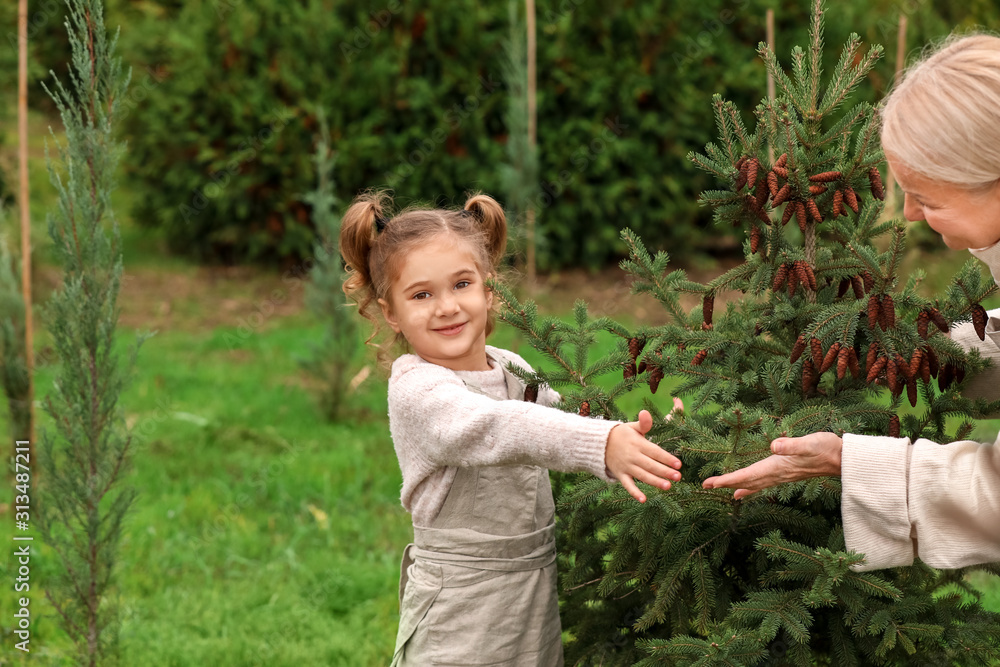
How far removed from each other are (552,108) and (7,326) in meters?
5.76

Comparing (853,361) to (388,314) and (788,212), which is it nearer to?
(788,212)

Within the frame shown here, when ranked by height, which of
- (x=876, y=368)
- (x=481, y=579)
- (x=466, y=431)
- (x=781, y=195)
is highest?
(x=781, y=195)

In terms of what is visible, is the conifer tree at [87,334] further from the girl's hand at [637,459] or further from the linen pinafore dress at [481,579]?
the girl's hand at [637,459]

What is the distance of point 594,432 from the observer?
76.9 inches

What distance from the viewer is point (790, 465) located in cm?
197

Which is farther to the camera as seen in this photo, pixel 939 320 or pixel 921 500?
pixel 939 320

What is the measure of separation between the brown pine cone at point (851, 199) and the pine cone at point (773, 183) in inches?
7.8

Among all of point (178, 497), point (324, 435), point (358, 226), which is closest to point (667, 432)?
point (358, 226)

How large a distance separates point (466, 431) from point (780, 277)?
33.0 inches

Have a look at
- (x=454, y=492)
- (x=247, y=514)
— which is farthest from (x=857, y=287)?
(x=247, y=514)

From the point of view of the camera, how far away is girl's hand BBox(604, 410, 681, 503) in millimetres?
1840

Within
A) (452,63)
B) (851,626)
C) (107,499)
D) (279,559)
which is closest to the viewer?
(851,626)

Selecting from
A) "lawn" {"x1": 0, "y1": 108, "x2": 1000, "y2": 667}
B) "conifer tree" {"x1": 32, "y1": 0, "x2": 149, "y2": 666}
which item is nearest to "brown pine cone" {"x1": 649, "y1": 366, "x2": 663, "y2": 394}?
"lawn" {"x1": 0, "y1": 108, "x2": 1000, "y2": 667}

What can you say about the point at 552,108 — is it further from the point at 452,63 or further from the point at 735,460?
the point at 735,460
